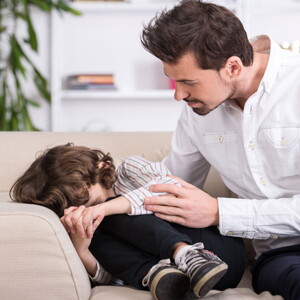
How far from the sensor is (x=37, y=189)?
63.7 inches

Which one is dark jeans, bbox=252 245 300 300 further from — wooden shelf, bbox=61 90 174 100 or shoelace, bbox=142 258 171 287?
wooden shelf, bbox=61 90 174 100

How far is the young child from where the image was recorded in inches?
52.8

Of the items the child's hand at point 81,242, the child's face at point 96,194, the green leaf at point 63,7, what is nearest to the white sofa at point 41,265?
the child's hand at point 81,242

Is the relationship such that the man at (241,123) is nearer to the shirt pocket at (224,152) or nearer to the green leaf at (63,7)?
the shirt pocket at (224,152)

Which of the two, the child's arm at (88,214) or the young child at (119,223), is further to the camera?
the child's arm at (88,214)

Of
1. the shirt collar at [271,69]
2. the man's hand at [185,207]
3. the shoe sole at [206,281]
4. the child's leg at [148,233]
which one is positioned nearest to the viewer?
the shoe sole at [206,281]

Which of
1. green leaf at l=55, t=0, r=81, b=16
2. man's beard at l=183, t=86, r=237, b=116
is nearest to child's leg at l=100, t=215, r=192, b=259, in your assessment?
man's beard at l=183, t=86, r=237, b=116

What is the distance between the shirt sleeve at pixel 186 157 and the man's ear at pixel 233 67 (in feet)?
0.86

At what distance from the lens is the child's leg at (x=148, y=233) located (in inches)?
55.8

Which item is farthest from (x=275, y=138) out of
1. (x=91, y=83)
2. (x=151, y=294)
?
(x=91, y=83)

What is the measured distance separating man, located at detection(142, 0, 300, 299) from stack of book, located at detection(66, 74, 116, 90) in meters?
2.61

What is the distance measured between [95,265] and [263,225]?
1.45ft

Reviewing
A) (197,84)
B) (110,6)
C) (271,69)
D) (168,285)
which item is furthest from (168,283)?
(110,6)

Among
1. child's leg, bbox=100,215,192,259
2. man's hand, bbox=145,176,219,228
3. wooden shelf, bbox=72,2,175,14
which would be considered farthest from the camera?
wooden shelf, bbox=72,2,175,14
